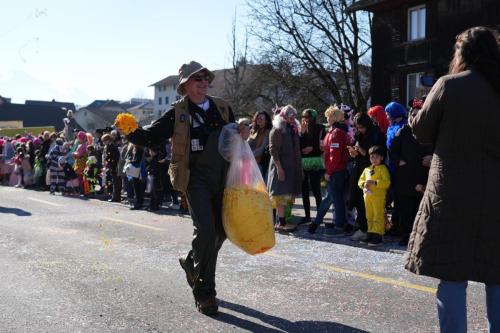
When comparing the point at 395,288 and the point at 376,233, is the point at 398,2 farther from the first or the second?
the point at 395,288

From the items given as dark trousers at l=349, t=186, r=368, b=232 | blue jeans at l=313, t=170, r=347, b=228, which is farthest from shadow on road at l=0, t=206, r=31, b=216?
dark trousers at l=349, t=186, r=368, b=232

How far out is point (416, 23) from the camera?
2448cm

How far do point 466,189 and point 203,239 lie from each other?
7.68 feet

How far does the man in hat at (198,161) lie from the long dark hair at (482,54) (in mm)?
2181

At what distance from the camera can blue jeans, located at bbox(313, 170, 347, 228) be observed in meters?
8.90

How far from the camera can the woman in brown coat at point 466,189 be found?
3111 millimetres

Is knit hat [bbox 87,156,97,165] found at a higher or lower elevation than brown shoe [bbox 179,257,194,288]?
higher

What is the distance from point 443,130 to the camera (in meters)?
3.22

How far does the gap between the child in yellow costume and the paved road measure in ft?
1.03

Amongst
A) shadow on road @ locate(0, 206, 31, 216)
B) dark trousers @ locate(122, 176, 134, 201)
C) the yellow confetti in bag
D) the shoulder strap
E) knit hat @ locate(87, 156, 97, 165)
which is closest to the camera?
the yellow confetti in bag

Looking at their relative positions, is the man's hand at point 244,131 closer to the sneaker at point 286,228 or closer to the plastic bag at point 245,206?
the plastic bag at point 245,206

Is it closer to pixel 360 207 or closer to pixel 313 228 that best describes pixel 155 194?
pixel 313 228

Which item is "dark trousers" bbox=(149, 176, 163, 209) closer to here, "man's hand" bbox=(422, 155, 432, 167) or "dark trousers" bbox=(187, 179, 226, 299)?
"man's hand" bbox=(422, 155, 432, 167)

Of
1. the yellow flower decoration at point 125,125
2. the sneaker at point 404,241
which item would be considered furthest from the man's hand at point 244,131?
the sneaker at point 404,241
